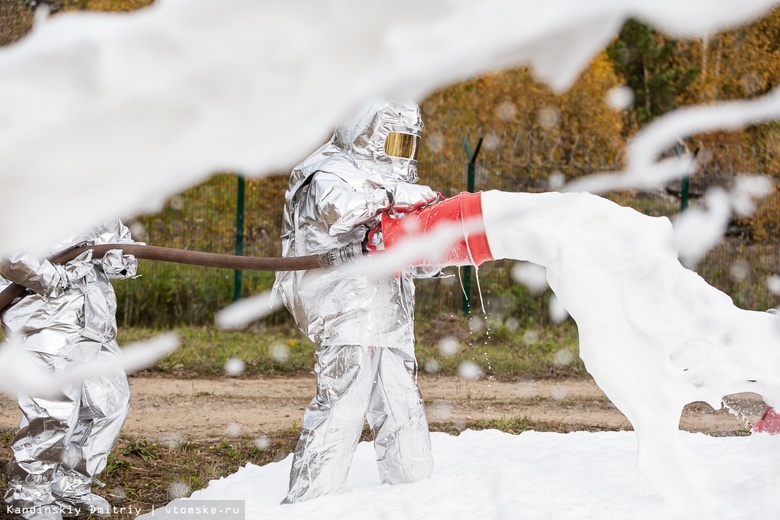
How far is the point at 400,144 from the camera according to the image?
162 inches

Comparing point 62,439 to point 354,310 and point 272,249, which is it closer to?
→ point 354,310

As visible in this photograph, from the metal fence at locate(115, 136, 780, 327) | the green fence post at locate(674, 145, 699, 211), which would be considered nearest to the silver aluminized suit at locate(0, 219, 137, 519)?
the metal fence at locate(115, 136, 780, 327)

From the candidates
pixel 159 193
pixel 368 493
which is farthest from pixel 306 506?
pixel 159 193

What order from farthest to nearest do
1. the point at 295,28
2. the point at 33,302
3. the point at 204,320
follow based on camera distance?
the point at 204,320 → the point at 33,302 → the point at 295,28

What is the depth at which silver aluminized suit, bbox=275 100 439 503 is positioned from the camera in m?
3.89

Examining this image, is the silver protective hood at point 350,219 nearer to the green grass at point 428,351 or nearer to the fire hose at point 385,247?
the fire hose at point 385,247

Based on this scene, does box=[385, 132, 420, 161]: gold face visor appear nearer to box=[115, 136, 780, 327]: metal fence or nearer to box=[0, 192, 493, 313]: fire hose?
box=[0, 192, 493, 313]: fire hose

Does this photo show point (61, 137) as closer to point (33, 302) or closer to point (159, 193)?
point (159, 193)

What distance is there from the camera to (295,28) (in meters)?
1.80

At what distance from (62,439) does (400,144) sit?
81.0 inches

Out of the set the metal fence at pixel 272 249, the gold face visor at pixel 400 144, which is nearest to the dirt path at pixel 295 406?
the metal fence at pixel 272 249

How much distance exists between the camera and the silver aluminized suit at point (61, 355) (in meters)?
4.09

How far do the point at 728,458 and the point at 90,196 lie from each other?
309 centimetres

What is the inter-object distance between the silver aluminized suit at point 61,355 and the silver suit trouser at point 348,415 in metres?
1.08
